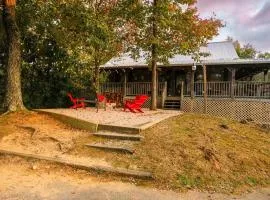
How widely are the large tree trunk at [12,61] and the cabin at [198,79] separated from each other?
8.62 metres

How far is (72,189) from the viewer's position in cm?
811

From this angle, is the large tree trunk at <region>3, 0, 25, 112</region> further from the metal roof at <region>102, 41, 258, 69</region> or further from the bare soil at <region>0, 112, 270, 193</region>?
the metal roof at <region>102, 41, 258, 69</region>

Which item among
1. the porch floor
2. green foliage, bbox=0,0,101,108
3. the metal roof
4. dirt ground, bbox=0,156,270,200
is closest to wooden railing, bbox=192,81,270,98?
the metal roof

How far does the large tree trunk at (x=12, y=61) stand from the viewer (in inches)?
585

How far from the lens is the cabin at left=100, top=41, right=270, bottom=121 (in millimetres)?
23266

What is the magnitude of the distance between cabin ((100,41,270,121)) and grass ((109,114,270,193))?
27.6 feet

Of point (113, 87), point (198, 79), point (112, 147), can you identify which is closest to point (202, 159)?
point (112, 147)

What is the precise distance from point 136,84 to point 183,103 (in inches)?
148

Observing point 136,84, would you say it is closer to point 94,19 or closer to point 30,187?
point 94,19

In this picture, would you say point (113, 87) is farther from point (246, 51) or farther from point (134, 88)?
point (246, 51)

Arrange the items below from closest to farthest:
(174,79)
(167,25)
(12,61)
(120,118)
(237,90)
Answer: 1. (120,118)
2. (12,61)
3. (167,25)
4. (237,90)
5. (174,79)

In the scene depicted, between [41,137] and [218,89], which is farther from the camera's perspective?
[218,89]

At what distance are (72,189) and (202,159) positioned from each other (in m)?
3.47

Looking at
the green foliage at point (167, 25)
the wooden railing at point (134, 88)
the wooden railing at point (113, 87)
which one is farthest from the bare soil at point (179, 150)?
the wooden railing at point (113, 87)
